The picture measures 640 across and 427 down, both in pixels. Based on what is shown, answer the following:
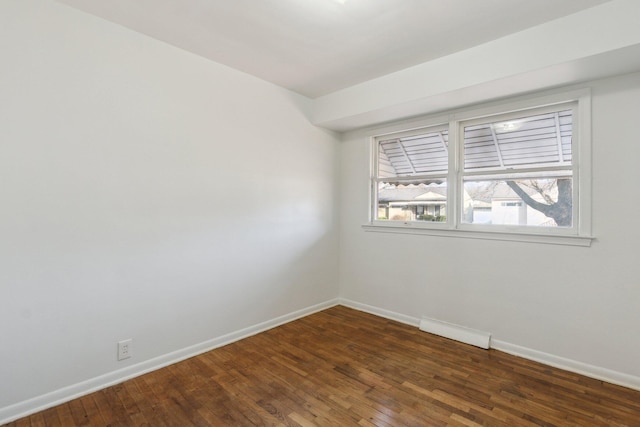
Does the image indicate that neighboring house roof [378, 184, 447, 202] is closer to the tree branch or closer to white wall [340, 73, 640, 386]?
white wall [340, 73, 640, 386]

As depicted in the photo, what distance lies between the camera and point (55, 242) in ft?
6.84

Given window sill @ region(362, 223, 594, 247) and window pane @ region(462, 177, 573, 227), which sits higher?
window pane @ region(462, 177, 573, 227)

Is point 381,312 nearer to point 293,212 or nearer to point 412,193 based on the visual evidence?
point 412,193

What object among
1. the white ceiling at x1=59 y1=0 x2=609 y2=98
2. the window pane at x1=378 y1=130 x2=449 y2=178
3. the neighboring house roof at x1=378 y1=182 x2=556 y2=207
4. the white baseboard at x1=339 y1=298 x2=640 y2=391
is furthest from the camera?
the window pane at x1=378 y1=130 x2=449 y2=178

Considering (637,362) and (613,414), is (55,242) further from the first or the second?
(637,362)

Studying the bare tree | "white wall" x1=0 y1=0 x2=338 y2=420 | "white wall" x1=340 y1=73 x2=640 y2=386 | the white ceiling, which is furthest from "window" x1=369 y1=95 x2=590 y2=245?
"white wall" x1=0 y1=0 x2=338 y2=420

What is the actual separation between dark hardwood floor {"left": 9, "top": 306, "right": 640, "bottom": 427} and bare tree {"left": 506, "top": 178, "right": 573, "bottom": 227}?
1283mm

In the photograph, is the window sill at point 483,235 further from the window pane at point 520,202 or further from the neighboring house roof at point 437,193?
the neighboring house roof at point 437,193

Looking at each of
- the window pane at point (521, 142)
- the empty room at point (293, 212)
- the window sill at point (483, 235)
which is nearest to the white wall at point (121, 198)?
the empty room at point (293, 212)

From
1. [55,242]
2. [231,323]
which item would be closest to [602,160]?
[231,323]

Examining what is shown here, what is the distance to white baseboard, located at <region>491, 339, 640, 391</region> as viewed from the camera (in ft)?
7.71

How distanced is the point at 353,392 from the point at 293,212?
2.01m

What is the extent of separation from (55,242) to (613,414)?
12.6ft

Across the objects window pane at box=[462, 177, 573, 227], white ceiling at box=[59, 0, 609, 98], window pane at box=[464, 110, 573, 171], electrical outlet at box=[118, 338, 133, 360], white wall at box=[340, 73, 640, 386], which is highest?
white ceiling at box=[59, 0, 609, 98]
